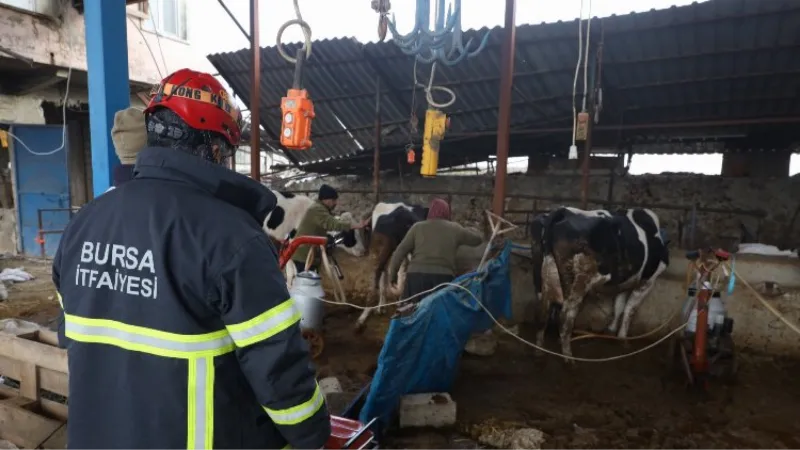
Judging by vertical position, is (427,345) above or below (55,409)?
above

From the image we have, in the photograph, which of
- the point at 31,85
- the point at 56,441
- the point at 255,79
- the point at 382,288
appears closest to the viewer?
the point at 56,441

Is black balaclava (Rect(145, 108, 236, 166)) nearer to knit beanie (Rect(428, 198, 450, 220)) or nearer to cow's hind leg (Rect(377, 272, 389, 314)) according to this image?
knit beanie (Rect(428, 198, 450, 220))

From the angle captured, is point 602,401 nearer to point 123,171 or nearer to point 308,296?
point 308,296

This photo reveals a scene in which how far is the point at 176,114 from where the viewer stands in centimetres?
141

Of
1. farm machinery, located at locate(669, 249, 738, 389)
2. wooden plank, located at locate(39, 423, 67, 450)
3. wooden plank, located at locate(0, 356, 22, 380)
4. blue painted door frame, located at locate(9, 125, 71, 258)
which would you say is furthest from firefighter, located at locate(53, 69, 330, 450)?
blue painted door frame, located at locate(9, 125, 71, 258)

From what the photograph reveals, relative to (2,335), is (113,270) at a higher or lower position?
higher

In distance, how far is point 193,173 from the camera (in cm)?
130

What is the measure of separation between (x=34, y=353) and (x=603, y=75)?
804 centimetres

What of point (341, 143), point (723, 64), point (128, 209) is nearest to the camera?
point (128, 209)

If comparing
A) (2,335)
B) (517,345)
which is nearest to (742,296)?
(517,345)

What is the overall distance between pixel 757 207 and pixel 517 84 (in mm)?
5085

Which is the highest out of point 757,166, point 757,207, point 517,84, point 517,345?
point 517,84

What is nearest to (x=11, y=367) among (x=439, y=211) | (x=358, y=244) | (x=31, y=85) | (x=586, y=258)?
(x=439, y=211)

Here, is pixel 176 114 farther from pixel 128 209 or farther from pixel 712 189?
pixel 712 189
